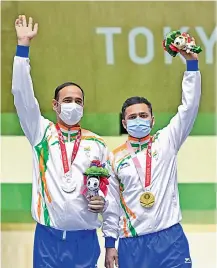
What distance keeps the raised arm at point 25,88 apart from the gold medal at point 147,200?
0.64 meters

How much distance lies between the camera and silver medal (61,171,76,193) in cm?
299

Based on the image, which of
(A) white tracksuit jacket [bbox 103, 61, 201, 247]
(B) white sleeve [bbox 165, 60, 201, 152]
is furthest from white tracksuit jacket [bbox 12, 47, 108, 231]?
(B) white sleeve [bbox 165, 60, 201, 152]

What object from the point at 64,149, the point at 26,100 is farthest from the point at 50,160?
the point at 26,100

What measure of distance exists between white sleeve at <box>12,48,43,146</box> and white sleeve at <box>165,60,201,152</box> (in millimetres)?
714

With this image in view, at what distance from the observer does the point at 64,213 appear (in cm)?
299

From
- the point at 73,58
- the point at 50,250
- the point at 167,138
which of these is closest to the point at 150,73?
the point at 73,58

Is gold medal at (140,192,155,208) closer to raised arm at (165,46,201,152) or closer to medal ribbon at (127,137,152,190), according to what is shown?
medal ribbon at (127,137,152,190)

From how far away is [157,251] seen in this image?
3.06 m

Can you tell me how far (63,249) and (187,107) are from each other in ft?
3.22

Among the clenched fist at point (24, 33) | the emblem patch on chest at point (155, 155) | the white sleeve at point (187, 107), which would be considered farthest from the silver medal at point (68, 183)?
the clenched fist at point (24, 33)

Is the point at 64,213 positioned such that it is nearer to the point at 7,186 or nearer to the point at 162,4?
the point at 7,186

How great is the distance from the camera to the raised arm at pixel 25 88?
9.69ft

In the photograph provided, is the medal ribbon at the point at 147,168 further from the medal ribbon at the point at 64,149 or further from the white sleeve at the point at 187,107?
the medal ribbon at the point at 64,149

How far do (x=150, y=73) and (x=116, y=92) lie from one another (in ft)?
0.94
